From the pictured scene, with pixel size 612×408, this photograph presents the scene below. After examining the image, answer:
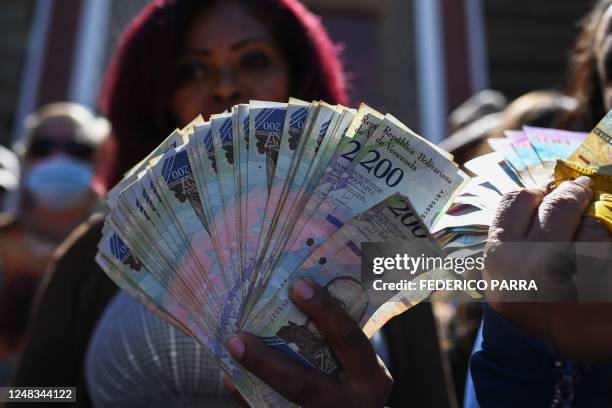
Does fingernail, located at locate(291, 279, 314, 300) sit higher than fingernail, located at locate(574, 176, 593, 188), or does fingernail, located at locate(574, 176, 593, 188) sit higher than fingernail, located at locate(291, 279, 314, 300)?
fingernail, located at locate(574, 176, 593, 188)

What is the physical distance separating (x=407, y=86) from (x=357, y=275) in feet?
18.4

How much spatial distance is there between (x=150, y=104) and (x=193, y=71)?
0.54 feet

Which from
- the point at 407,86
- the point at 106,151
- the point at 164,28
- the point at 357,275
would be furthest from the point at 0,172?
the point at 407,86

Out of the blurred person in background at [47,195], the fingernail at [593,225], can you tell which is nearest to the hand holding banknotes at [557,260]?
the fingernail at [593,225]

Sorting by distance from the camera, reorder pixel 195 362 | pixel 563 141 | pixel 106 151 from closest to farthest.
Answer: pixel 563 141
pixel 195 362
pixel 106 151

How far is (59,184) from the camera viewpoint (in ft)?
8.62

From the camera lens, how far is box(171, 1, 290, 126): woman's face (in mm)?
1396

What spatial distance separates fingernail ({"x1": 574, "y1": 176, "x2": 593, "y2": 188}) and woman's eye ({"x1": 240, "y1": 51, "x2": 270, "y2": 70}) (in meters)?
0.84

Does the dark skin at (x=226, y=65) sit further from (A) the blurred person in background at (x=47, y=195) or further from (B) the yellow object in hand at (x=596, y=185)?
(A) the blurred person in background at (x=47, y=195)

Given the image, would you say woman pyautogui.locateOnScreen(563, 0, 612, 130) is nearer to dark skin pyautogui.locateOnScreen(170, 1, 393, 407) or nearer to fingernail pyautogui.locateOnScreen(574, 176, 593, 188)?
fingernail pyautogui.locateOnScreen(574, 176, 593, 188)

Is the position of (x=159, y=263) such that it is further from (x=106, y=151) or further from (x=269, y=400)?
(x=106, y=151)

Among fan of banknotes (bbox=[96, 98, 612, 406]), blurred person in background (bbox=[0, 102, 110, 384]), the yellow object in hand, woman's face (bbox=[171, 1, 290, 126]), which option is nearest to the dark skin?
woman's face (bbox=[171, 1, 290, 126])

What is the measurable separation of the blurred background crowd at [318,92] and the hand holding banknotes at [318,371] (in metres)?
0.46

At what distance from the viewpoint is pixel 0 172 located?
2641 millimetres
